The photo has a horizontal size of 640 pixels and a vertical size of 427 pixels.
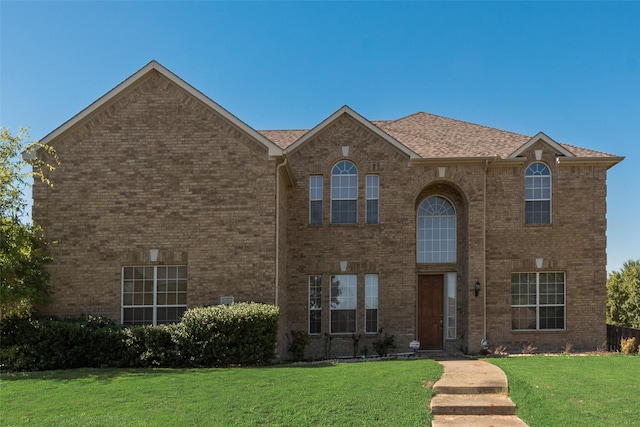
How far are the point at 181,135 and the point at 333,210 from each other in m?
5.79

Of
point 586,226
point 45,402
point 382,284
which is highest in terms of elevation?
point 586,226

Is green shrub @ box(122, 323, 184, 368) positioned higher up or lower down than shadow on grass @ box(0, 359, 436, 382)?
higher up

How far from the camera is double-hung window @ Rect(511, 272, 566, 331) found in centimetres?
1869

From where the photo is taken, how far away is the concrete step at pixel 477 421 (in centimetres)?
888

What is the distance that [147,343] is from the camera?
13.8 m

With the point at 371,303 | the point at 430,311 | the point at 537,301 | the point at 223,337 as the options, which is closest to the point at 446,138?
the point at 430,311

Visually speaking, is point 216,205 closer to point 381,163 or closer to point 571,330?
point 381,163

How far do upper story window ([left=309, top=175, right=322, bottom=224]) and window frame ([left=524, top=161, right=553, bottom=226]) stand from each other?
709cm

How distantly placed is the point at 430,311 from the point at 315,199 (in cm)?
560

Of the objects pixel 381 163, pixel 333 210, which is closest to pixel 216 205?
pixel 333 210

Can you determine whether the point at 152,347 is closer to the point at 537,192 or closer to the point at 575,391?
the point at 575,391

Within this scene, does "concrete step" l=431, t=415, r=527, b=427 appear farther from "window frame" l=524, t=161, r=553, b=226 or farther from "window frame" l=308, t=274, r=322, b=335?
"window frame" l=524, t=161, r=553, b=226

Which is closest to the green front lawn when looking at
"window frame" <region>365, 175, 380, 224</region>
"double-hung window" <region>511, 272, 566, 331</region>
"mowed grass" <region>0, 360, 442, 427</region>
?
"mowed grass" <region>0, 360, 442, 427</region>

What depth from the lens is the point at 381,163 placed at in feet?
61.4
